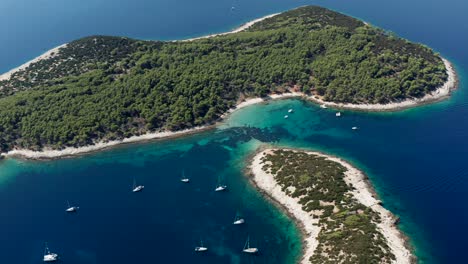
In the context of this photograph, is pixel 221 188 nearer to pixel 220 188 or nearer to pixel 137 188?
pixel 220 188

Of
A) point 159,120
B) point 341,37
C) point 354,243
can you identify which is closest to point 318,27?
point 341,37

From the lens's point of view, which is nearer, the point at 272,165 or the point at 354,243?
the point at 354,243

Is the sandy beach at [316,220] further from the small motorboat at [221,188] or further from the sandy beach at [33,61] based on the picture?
the sandy beach at [33,61]

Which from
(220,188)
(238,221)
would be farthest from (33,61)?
(238,221)

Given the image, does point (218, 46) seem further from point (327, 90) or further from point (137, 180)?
point (137, 180)

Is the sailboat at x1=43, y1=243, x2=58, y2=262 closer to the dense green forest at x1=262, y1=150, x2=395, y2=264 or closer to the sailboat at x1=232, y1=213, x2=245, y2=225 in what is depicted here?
the sailboat at x1=232, y1=213, x2=245, y2=225

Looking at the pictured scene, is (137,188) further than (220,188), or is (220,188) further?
(137,188)
